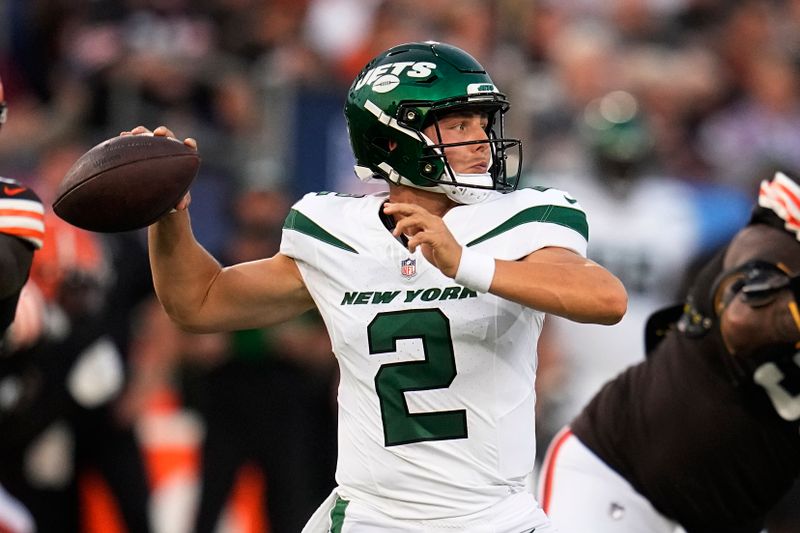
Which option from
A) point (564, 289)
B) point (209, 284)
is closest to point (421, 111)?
point (564, 289)

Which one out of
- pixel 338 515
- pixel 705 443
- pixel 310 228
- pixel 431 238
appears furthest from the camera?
pixel 705 443

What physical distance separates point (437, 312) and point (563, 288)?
360mm

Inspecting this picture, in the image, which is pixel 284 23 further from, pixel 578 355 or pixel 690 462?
pixel 690 462

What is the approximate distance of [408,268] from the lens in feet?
12.6

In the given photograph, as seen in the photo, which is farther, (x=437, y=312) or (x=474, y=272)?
(x=437, y=312)

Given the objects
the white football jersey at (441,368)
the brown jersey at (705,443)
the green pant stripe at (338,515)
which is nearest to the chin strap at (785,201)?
the brown jersey at (705,443)

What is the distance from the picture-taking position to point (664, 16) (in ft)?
35.2

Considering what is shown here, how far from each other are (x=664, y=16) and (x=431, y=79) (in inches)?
282

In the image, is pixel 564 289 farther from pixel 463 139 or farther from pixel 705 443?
pixel 705 443

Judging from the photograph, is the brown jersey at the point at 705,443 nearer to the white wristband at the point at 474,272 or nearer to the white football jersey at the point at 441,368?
the white football jersey at the point at 441,368

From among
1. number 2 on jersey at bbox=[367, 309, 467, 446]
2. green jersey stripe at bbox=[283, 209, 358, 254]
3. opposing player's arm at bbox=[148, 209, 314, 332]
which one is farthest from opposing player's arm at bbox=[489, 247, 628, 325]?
opposing player's arm at bbox=[148, 209, 314, 332]

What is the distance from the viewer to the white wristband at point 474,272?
140 inches

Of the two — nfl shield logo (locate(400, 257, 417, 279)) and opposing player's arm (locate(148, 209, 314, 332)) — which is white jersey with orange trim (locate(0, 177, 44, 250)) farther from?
nfl shield logo (locate(400, 257, 417, 279))

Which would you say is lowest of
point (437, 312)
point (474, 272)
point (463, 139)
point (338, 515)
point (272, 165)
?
point (272, 165)
